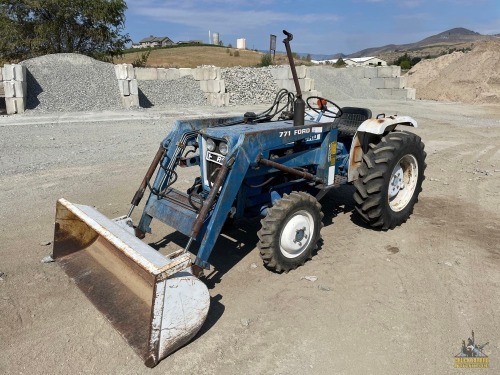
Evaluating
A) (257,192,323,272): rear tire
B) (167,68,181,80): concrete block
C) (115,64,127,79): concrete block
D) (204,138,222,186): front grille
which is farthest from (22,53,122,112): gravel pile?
(257,192,323,272): rear tire

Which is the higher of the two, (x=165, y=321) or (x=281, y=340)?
(x=165, y=321)

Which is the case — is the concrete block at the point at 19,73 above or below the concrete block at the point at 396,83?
above

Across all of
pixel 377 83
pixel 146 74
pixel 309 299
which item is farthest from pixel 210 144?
pixel 377 83

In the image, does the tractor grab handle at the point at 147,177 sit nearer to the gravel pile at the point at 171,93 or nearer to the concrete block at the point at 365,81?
the gravel pile at the point at 171,93

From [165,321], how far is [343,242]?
2558 mm

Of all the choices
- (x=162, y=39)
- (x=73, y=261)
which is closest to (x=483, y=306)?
(x=73, y=261)

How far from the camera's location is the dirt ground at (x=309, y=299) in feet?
9.95

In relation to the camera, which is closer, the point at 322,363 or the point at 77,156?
the point at 322,363

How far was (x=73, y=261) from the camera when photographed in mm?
4160

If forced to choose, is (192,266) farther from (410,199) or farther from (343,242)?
(410,199)

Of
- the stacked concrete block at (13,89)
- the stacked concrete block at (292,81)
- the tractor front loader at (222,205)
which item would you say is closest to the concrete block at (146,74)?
the stacked concrete block at (13,89)

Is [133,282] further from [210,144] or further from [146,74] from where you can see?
[146,74]

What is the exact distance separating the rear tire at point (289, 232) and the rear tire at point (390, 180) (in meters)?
0.90

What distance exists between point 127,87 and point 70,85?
2456 mm
